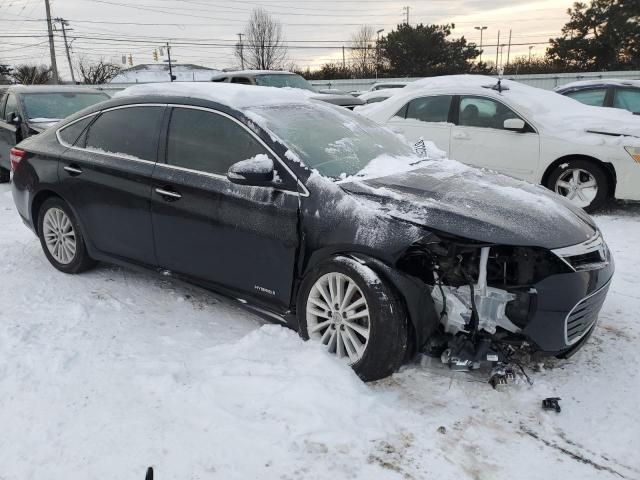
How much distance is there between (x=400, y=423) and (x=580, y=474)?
82cm

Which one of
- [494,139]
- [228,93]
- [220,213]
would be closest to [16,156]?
[228,93]

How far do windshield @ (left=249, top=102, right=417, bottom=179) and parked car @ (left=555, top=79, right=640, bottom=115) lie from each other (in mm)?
6136

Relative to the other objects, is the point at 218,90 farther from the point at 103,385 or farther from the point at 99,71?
the point at 99,71

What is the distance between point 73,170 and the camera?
4.66 m

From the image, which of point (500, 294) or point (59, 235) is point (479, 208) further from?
point (59, 235)

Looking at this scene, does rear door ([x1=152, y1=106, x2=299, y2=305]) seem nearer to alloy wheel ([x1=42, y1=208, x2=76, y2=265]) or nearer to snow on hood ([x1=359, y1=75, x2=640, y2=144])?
alloy wheel ([x1=42, y1=208, x2=76, y2=265])

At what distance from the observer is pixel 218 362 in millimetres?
3432

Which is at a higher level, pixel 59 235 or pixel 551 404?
pixel 59 235

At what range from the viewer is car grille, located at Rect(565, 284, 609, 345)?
3.12 metres

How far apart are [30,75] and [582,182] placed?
51.0m

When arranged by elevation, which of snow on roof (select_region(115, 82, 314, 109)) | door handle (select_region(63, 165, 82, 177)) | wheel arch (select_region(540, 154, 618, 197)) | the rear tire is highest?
snow on roof (select_region(115, 82, 314, 109))

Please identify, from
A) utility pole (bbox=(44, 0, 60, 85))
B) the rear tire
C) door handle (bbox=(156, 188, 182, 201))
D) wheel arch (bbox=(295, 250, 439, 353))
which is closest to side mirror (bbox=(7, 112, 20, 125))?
the rear tire

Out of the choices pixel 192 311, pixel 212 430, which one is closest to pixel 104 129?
pixel 192 311

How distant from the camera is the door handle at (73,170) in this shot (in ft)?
15.1
